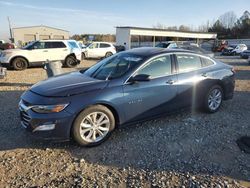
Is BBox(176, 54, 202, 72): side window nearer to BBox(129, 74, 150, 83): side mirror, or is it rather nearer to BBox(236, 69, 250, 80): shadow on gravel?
BBox(129, 74, 150, 83): side mirror

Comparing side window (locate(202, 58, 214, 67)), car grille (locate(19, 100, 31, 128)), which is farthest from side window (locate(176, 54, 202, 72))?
car grille (locate(19, 100, 31, 128))

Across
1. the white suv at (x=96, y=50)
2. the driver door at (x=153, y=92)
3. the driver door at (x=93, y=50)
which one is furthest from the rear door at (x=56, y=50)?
the driver door at (x=153, y=92)

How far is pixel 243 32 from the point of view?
6662 cm

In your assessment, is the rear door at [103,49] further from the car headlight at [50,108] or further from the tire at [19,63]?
the car headlight at [50,108]

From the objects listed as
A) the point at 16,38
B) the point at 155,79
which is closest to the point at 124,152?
the point at 155,79

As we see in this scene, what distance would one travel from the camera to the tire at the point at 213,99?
5.59 m

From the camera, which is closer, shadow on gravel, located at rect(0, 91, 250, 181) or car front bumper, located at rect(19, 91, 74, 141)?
shadow on gravel, located at rect(0, 91, 250, 181)

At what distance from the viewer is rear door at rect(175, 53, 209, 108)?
16.7ft

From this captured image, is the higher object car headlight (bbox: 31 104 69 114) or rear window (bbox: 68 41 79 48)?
rear window (bbox: 68 41 79 48)

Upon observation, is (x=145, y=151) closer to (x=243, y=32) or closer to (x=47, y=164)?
(x=47, y=164)

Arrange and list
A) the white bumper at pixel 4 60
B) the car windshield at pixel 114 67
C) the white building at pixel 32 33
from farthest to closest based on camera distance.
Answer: the white building at pixel 32 33 → the white bumper at pixel 4 60 → the car windshield at pixel 114 67

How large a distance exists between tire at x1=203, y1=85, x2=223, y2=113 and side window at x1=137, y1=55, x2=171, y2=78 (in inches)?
50.2

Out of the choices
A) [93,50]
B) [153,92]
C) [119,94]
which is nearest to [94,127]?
[119,94]

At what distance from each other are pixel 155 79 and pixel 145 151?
1425mm
